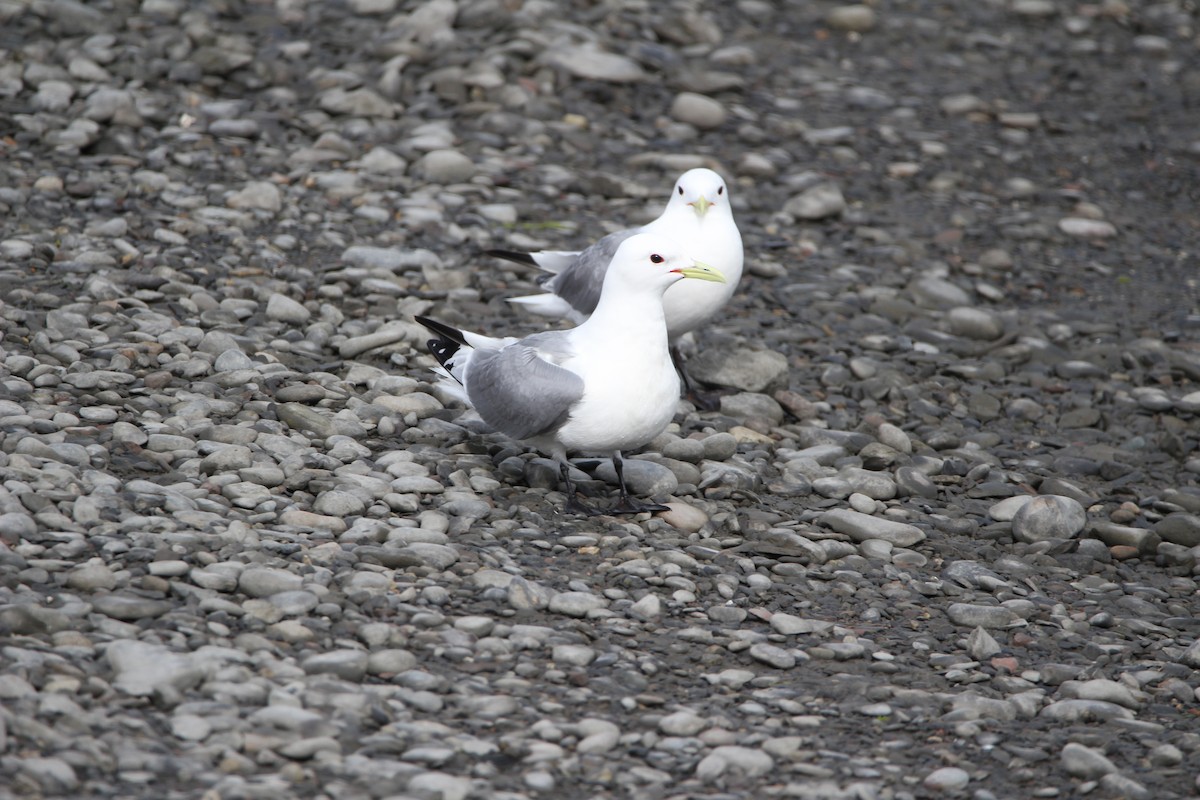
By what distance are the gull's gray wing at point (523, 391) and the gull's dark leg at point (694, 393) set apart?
1.54 m

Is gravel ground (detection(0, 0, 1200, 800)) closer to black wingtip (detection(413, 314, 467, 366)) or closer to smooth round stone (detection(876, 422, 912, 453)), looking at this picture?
smooth round stone (detection(876, 422, 912, 453))

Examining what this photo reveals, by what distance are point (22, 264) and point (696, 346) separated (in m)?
3.68

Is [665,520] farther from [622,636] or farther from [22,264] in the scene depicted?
[22,264]

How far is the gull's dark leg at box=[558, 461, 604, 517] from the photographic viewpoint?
18.0ft

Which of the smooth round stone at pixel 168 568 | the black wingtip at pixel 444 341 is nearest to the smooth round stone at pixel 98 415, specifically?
the smooth round stone at pixel 168 568

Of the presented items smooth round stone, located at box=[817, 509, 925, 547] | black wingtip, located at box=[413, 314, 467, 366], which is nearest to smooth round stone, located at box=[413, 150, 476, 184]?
black wingtip, located at box=[413, 314, 467, 366]

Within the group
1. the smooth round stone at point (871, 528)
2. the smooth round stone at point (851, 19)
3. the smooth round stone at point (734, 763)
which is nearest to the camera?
the smooth round stone at point (734, 763)

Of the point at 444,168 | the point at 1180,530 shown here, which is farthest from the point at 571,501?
the point at 444,168

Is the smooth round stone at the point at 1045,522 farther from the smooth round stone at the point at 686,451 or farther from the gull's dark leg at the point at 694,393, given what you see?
the gull's dark leg at the point at 694,393

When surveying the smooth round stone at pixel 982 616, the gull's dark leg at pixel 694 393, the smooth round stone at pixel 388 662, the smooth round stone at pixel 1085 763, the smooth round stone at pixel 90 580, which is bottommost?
the gull's dark leg at pixel 694 393

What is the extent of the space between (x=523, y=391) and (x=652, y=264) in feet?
2.53

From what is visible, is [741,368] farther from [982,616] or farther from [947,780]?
[947,780]

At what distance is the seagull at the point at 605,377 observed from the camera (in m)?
5.28

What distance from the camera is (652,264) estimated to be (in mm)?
5473
